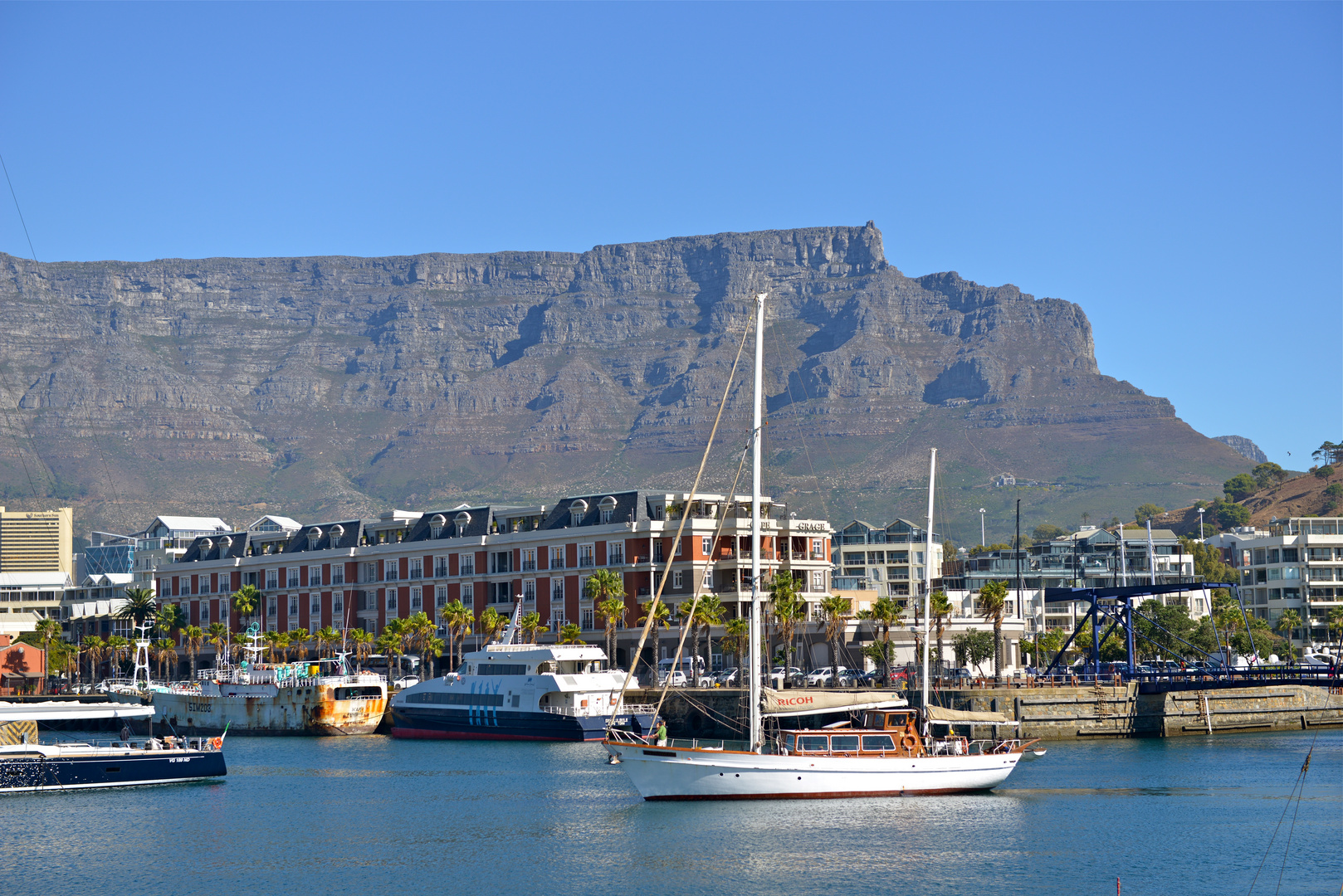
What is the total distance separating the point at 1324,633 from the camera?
178625 millimetres

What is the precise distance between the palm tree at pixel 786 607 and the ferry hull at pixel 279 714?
3304 centimetres

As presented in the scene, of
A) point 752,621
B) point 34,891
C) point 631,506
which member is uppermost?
point 631,506

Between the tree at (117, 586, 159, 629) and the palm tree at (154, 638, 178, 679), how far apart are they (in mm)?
4365

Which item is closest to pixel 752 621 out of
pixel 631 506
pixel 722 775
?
pixel 722 775

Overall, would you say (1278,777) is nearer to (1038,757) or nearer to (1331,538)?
(1038,757)

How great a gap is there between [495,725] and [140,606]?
300 feet

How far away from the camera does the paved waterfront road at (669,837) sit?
51.5 m

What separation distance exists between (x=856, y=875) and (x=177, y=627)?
480 ft

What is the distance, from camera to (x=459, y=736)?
112375mm

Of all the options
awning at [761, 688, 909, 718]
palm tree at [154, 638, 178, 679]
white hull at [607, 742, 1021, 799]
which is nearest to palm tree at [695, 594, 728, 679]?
awning at [761, 688, 909, 718]

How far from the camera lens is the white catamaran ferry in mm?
106000

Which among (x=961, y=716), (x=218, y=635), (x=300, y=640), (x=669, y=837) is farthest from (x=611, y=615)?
(x=669, y=837)

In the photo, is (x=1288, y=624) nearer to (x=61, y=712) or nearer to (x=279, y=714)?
(x=279, y=714)

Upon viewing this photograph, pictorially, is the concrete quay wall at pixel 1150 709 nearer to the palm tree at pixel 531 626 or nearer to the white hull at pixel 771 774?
the white hull at pixel 771 774
